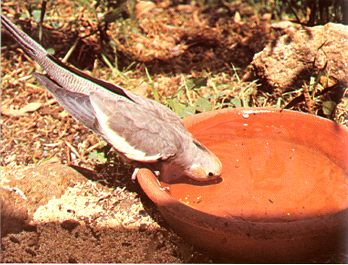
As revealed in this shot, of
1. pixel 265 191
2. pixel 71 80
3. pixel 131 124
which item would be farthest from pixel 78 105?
pixel 265 191

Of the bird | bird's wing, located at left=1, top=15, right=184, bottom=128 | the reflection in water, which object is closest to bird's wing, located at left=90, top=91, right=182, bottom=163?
the bird

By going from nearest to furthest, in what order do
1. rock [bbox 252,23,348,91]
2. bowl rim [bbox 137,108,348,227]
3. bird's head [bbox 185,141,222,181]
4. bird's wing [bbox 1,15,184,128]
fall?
1. bowl rim [bbox 137,108,348,227]
2. bird's head [bbox 185,141,222,181]
3. bird's wing [bbox 1,15,184,128]
4. rock [bbox 252,23,348,91]

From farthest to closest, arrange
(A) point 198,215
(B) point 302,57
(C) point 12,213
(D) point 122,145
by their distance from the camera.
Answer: (B) point 302,57
(C) point 12,213
(D) point 122,145
(A) point 198,215

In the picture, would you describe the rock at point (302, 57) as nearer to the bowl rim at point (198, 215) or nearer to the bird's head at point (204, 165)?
the bird's head at point (204, 165)

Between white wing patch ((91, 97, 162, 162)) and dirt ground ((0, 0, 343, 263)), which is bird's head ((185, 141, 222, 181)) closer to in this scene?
white wing patch ((91, 97, 162, 162))

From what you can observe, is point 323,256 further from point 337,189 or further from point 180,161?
point 180,161

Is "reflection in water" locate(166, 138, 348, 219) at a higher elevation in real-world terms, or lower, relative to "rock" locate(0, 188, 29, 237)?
higher

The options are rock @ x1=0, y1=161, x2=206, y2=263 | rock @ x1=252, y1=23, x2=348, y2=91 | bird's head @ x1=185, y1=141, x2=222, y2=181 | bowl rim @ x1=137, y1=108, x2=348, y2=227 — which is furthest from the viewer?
rock @ x1=252, y1=23, x2=348, y2=91

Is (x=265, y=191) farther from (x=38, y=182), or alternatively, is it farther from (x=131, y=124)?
(x=38, y=182)
